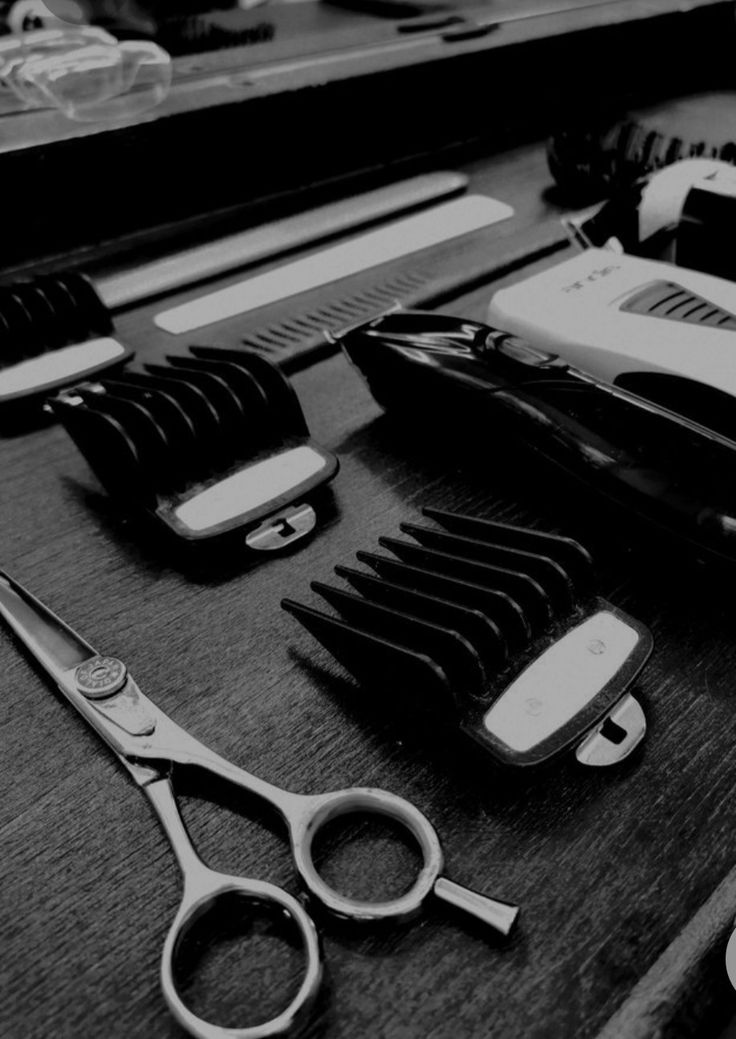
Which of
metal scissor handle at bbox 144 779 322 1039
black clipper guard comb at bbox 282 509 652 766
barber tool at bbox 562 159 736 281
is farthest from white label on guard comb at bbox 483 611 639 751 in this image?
barber tool at bbox 562 159 736 281

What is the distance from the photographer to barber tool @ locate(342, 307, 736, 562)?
420 mm

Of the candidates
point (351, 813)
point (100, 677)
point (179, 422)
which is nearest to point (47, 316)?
point (179, 422)

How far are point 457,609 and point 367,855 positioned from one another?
104 millimetres

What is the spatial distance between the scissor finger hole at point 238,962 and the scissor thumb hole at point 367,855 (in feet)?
0.07

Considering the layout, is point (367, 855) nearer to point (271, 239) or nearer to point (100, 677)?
point (100, 677)

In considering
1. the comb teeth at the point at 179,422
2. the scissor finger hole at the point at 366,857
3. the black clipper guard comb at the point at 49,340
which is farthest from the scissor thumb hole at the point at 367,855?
the black clipper guard comb at the point at 49,340

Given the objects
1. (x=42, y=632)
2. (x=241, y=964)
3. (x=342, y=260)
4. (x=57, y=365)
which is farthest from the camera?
(x=342, y=260)

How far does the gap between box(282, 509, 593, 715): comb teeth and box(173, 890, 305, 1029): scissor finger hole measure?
103 mm

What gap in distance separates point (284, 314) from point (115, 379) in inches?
8.5

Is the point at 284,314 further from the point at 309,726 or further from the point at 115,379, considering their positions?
the point at 309,726

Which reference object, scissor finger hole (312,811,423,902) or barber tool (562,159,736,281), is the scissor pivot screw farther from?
barber tool (562,159,736,281)

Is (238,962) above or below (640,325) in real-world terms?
below

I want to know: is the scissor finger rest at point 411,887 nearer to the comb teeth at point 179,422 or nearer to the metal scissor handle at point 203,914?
the metal scissor handle at point 203,914

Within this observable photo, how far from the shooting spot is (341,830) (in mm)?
339
